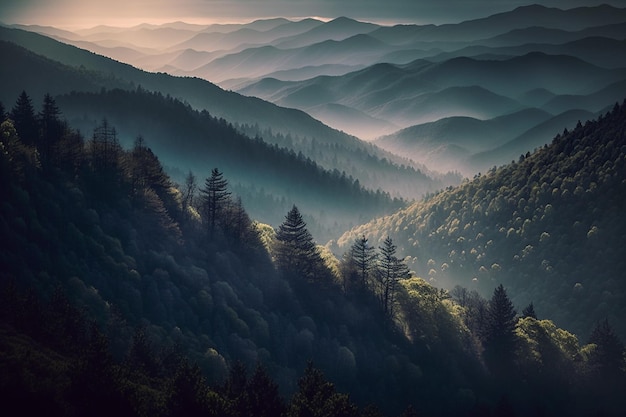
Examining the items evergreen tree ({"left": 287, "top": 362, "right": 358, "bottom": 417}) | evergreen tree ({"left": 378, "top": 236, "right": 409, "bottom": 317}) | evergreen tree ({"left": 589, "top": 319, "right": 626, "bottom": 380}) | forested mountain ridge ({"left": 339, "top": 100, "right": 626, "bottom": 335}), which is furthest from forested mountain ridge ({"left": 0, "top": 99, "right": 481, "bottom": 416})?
forested mountain ridge ({"left": 339, "top": 100, "right": 626, "bottom": 335})

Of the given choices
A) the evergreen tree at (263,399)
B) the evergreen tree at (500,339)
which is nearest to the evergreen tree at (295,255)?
the evergreen tree at (500,339)

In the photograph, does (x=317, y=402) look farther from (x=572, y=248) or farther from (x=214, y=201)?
(x=572, y=248)

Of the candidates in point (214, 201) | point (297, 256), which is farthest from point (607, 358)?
point (214, 201)

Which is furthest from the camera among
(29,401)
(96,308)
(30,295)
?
(96,308)

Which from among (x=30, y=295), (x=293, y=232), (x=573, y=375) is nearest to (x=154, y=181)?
(x=293, y=232)

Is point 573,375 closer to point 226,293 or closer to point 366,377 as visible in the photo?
point 366,377

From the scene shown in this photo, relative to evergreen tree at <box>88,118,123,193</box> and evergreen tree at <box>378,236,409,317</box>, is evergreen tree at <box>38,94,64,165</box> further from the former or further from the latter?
evergreen tree at <box>378,236,409,317</box>
